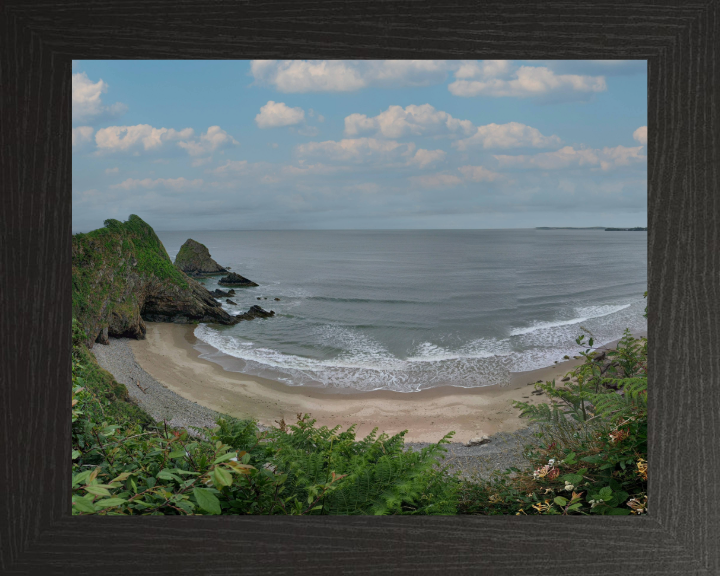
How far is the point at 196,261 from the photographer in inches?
78.7

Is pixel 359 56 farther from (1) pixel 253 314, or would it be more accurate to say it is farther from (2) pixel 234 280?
(1) pixel 253 314

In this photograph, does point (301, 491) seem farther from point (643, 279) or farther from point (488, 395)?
point (643, 279)

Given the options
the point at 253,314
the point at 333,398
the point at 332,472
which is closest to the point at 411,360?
the point at 333,398

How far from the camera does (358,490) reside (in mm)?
1270

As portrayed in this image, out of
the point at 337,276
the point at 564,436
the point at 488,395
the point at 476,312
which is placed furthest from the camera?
the point at 337,276

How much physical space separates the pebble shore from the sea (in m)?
0.26

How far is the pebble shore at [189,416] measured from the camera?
63.1 inches

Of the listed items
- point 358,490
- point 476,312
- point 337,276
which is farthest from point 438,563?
point 337,276

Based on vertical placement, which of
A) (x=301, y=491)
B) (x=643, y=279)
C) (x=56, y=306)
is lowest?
(x=301, y=491)

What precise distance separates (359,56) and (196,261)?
1.24 meters

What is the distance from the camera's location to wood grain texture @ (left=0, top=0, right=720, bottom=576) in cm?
110

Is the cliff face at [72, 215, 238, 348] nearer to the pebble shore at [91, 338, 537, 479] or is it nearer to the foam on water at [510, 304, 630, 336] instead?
the pebble shore at [91, 338, 537, 479]

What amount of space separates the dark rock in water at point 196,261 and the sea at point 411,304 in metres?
0.04

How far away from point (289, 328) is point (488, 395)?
1016mm
